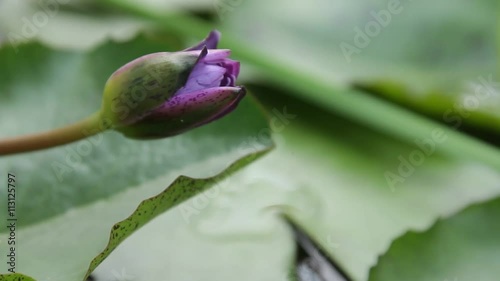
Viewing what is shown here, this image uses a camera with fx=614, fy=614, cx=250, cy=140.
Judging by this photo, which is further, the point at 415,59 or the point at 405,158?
the point at 415,59

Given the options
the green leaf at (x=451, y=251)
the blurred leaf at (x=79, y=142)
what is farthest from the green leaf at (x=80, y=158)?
the green leaf at (x=451, y=251)

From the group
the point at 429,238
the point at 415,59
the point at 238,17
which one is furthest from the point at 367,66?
the point at 429,238

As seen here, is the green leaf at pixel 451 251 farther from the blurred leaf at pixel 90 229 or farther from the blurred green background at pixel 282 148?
the blurred leaf at pixel 90 229

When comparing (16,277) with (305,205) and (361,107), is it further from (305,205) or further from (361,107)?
(361,107)

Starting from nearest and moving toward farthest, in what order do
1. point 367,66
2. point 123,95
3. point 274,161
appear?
point 123,95, point 274,161, point 367,66

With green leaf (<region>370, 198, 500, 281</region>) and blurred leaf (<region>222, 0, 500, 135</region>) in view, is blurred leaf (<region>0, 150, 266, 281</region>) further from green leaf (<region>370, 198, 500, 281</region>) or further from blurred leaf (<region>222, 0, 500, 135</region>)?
blurred leaf (<region>222, 0, 500, 135</region>)

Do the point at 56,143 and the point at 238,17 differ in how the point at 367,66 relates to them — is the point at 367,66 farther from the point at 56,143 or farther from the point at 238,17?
the point at 56,143

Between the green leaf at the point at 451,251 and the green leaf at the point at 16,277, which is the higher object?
the green leaf at the point at 16,277
